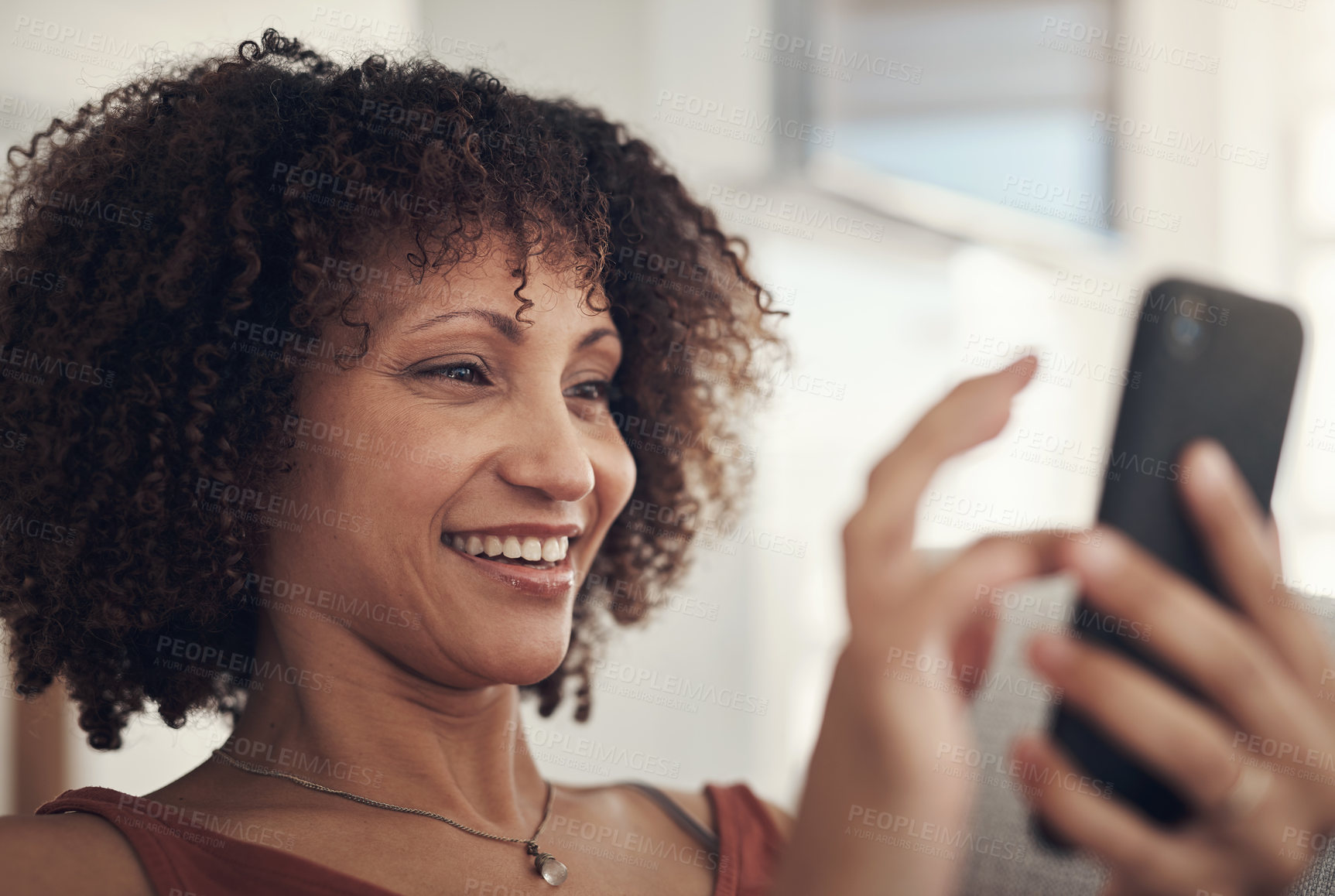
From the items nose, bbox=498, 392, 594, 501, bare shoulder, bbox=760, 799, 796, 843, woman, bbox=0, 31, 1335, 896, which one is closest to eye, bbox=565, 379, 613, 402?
woman, bbox=0, 31, 1335, 896

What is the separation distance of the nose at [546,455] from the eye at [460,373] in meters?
0.05

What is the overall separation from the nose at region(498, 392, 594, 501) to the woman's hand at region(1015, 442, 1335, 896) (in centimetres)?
44

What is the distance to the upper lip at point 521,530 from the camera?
917 millimetres

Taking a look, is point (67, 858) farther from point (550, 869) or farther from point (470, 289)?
point (470, 289)

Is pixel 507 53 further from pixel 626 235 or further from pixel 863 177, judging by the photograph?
pixel 626 235

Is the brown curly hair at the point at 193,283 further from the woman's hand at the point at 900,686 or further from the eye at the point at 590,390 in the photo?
the woman's hand at the point at 900,686

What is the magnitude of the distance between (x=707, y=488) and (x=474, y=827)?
60 centimetres

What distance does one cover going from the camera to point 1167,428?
2.10 feet

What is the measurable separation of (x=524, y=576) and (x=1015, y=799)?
1.92 feet

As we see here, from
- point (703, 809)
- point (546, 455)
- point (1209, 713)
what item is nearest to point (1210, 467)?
point (1209, 713)

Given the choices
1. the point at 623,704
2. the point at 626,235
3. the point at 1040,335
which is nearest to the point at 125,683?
the point at 626,235

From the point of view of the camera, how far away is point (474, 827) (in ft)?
3.19

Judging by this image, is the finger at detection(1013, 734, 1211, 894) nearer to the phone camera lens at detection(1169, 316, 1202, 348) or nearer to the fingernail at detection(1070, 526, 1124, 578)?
the fingernail at detection(1070, 526, 1124, 578)

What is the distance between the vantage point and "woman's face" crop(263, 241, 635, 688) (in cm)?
90
